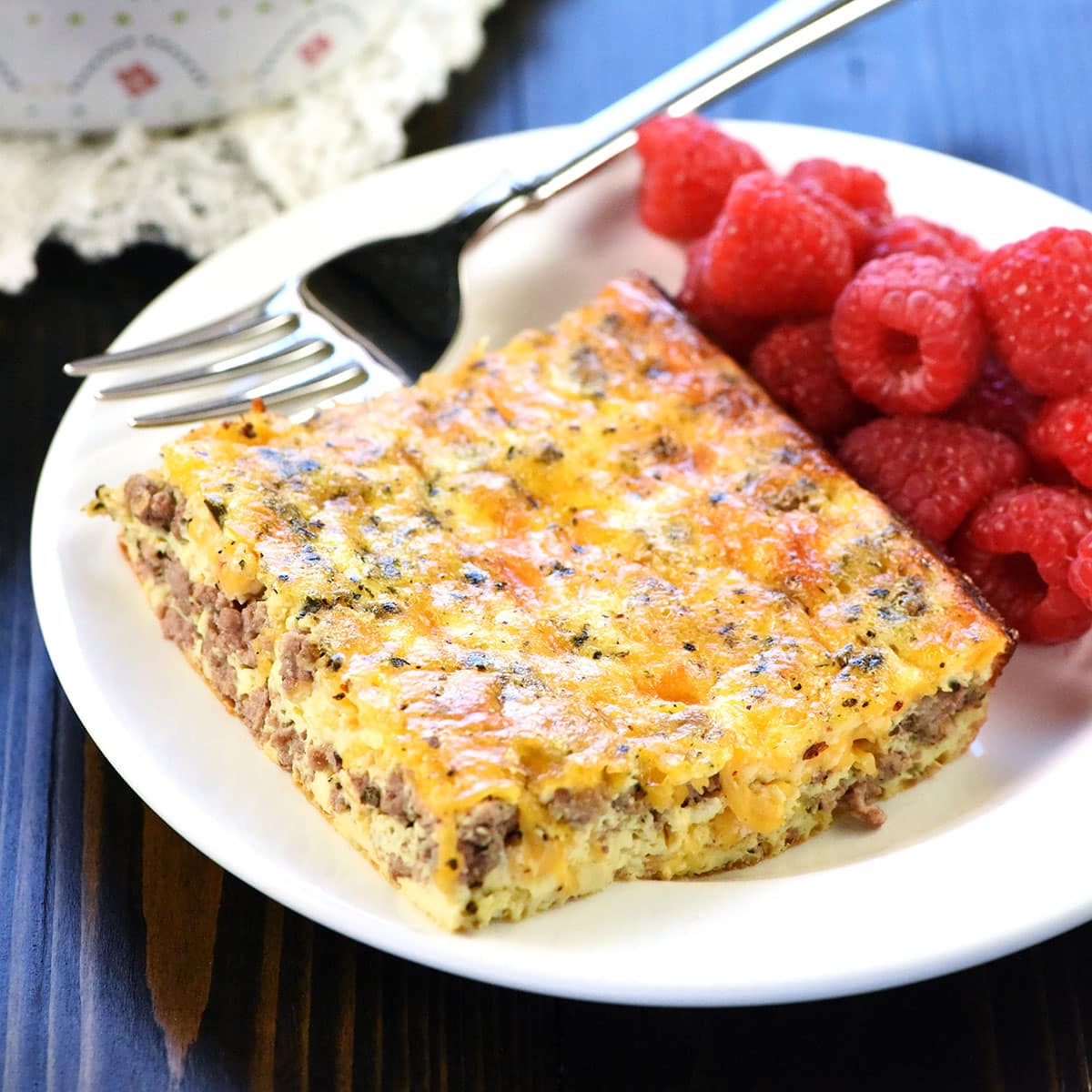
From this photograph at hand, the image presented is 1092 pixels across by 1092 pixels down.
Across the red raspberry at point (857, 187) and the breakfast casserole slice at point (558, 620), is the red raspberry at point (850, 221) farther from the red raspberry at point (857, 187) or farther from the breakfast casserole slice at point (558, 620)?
the breakfast casserole slice at point (558, 620)

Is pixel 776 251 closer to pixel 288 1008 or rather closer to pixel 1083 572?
pixel 1083 572

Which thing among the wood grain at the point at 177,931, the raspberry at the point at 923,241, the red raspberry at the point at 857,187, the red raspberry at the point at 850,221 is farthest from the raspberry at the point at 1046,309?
the wood grain at the point at 177,931

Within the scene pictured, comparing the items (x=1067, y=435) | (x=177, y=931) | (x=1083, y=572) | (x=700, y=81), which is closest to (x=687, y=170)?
(x=700, y=81)

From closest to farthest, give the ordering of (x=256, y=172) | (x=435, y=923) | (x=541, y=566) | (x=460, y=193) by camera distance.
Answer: (x=435, y=923) → (x=541, y=566) → (x=460, y=193) → (x=256, y=172)

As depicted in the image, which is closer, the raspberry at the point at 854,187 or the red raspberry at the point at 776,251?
the red raspberry at the point at 776,251

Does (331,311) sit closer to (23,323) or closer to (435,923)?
(23,323)

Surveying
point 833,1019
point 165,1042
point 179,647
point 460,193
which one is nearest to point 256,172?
point 460,193

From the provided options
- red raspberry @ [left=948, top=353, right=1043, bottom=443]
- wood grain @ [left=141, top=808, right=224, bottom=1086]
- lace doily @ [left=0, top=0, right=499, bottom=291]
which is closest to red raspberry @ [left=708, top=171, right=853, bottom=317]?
red raspberry @ [left=948, top=353, right=1043, bottom=443]
